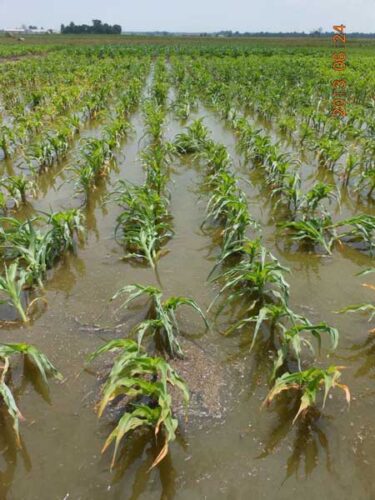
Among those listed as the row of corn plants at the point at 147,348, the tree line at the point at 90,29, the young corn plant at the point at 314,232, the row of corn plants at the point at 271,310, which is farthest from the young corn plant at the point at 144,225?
the tree line at the point at 90,29

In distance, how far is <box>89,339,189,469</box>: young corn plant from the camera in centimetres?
238

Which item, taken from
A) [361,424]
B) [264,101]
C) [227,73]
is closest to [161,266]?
[361,424]

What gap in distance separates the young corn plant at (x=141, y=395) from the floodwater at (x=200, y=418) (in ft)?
0.53

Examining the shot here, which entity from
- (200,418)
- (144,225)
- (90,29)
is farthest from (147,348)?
(90,29)

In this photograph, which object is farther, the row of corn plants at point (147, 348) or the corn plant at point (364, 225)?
the corn plant at point (364, 225)

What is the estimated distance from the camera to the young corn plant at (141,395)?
2.38m

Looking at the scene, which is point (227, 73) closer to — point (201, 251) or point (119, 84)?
point (119, 84)

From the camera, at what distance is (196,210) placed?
5996mm

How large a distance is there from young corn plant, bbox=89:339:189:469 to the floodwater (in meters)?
0.16

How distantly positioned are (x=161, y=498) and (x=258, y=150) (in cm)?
626

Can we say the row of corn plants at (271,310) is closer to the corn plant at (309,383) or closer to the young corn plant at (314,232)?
the corn plant at (309,383)

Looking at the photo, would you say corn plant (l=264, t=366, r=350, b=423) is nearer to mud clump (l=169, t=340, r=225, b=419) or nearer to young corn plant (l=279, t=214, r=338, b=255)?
mud clump (l=169, t=340, r=225, b=419)
